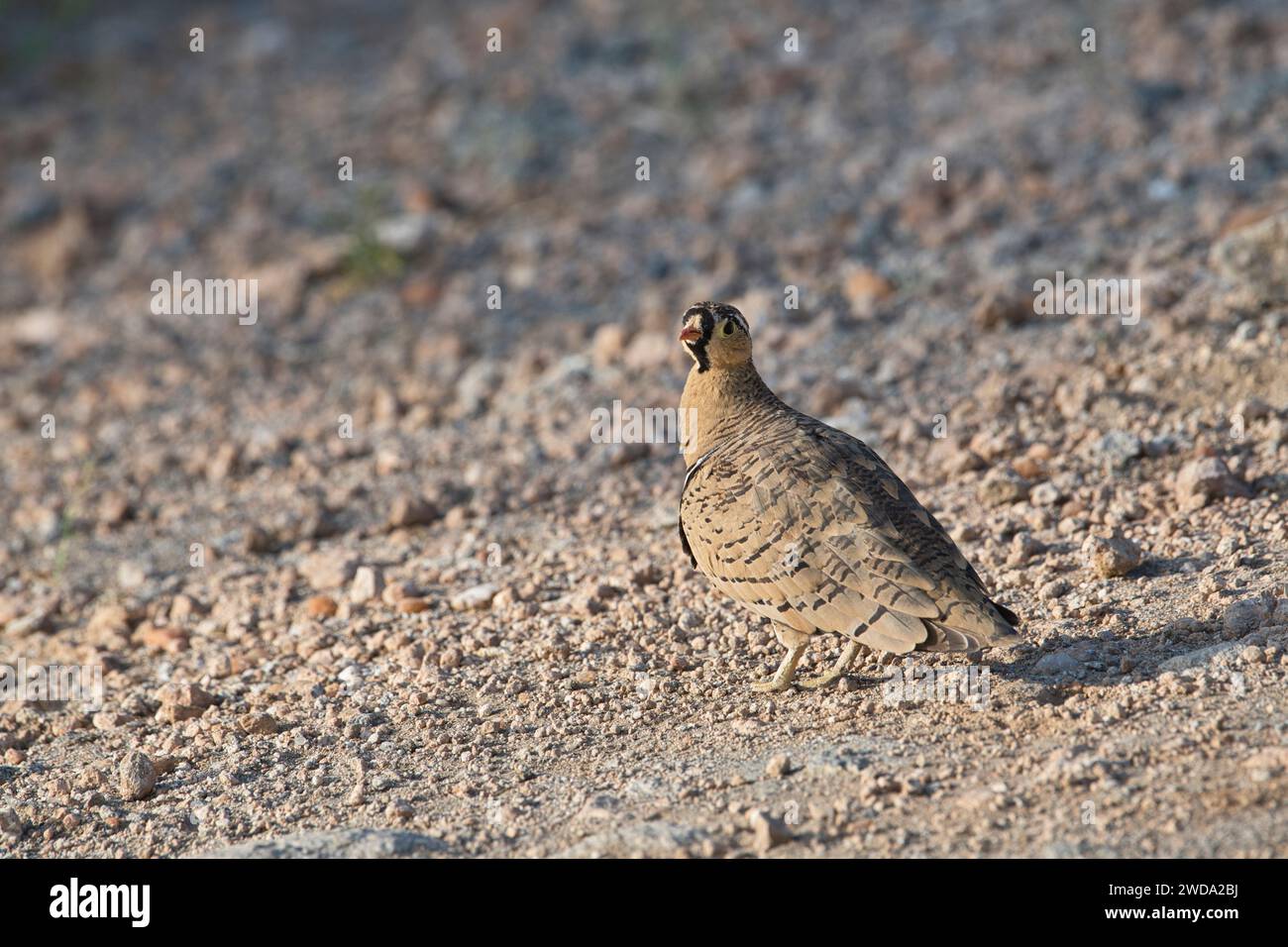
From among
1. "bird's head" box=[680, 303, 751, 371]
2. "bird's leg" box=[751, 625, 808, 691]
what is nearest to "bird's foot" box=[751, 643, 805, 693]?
"bird's leg" box=[751, 625, 808, 691]

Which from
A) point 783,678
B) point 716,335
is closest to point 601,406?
point 716,335

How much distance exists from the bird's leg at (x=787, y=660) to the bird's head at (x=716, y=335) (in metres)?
1.16

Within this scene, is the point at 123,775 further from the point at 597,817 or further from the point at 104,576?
the point at 104,576

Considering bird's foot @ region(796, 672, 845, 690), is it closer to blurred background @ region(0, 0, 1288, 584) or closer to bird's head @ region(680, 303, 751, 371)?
bird's head @ region(680, 303, 751, 371)

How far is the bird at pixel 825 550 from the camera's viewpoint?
4.73 m

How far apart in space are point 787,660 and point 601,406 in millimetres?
3288

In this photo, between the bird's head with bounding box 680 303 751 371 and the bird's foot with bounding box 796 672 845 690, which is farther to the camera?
the bird's head with bounding box 680 303 751 371

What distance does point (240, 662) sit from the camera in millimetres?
6148

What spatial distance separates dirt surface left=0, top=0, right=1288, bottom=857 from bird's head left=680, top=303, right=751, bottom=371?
104 centimetres

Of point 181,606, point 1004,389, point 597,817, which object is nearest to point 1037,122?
point 1004,389

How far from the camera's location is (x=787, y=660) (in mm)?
5234

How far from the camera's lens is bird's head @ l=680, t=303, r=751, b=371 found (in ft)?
18.7

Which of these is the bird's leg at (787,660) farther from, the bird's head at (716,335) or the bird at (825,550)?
the bird's head at (716,335)

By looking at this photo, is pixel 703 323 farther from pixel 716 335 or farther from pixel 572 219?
pixel 572 219
